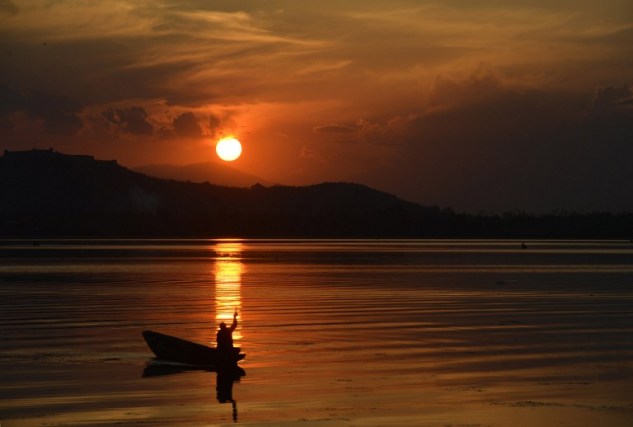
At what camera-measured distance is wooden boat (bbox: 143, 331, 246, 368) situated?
92.1 ft

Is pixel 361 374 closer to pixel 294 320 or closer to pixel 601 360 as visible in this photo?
pixel 601 360

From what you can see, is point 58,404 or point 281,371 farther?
point 281,371

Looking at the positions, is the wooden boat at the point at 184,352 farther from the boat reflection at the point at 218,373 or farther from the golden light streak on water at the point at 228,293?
the golden light streak on water at the point at 228,293

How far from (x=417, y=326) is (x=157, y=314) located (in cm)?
1234

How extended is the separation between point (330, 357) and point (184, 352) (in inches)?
178

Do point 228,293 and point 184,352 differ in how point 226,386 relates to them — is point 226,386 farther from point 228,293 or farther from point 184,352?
point 228,293

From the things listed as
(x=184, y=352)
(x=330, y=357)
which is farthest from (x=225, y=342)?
(x=330, y=357)

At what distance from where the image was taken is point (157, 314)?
4434 cm

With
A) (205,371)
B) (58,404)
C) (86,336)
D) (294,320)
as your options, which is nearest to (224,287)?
(294,320)

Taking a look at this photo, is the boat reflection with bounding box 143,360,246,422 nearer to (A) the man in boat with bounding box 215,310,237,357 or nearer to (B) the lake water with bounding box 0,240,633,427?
(B) the lake water with bounding box 0,240,633,427

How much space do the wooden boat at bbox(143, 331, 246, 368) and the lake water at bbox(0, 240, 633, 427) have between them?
489 mm

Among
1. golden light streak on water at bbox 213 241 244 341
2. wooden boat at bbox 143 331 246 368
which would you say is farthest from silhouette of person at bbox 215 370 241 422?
golden light streak on water at bbox 213 241 244 341

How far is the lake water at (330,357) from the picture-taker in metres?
22.1

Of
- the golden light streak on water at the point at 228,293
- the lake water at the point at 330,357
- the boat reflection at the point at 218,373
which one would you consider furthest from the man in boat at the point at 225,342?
the golden light streak on water at the point at 228,293
